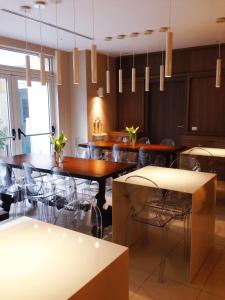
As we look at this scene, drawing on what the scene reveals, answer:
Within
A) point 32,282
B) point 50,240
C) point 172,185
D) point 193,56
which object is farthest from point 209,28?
point 32,282

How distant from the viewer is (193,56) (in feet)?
21.9

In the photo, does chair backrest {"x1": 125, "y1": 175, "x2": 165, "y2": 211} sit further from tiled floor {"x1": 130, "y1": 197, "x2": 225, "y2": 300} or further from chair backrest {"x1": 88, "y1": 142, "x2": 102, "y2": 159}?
chair backrest {"x1": 88, "y1": 142, "x2": 102, "y2": 159}

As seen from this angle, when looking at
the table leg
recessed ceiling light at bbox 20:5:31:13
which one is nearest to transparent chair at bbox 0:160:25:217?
the table leg

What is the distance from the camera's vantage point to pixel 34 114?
255 inches

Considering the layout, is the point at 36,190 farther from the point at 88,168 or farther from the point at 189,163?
the point at 189,163

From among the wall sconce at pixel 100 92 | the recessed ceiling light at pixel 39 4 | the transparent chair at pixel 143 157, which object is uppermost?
the recessed ceiling light at pixel 39 4

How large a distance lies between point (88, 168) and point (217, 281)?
2052 mm

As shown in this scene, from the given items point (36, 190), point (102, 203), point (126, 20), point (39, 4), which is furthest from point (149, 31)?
point (36, 190)

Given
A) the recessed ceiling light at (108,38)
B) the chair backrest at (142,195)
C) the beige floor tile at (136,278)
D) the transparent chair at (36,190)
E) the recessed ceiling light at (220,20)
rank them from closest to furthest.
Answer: the beige floor tile at (136,278)
the chair backrest at (142,195)
the transparent chair at (36,190)
the recessed ceiling light at (220,20)
the recessed ceiling light at (108,38)

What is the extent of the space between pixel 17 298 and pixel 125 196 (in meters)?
2.07

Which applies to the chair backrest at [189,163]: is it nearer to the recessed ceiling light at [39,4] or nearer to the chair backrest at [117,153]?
the chair backrest at [117,153]

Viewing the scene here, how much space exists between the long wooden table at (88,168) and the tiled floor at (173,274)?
458mm

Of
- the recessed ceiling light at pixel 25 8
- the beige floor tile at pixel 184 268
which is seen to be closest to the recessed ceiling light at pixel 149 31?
the recessed ceiling light at pixel 25 8

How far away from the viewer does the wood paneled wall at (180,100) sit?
654cm
